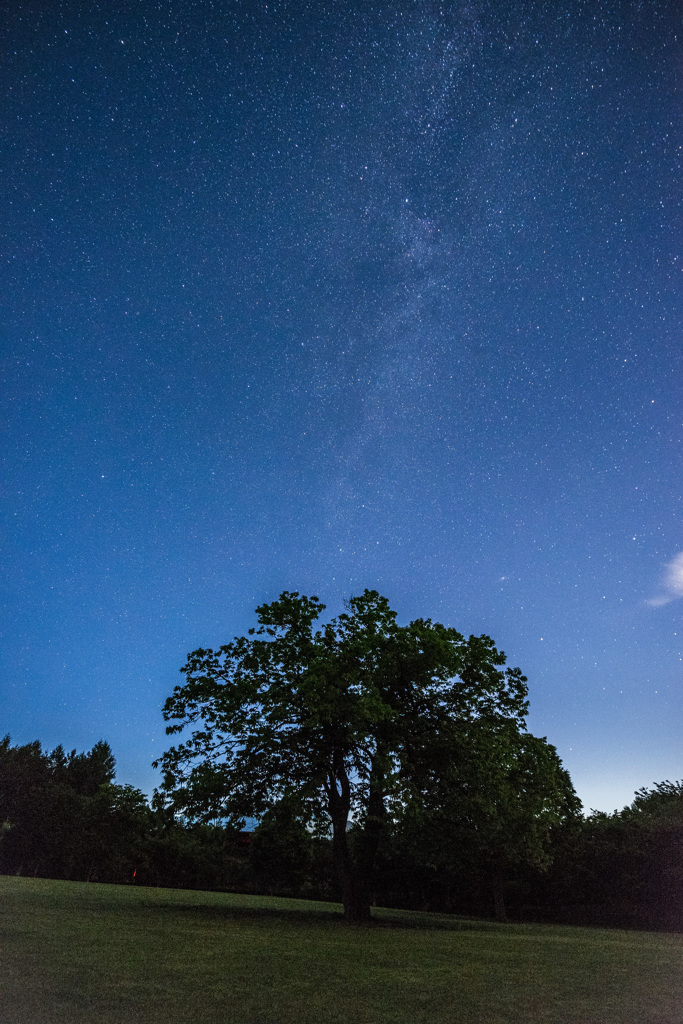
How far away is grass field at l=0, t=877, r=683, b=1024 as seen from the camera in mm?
7711

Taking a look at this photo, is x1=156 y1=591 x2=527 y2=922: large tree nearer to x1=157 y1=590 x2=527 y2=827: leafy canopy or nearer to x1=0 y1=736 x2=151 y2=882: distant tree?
x1=157 y1=590 x2=527 y2=827: leafy canopy

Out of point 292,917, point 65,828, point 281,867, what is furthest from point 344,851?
point 65,828

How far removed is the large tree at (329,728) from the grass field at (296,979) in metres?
6.07

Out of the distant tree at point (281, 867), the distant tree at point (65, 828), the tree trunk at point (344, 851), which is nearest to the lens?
the tree trunk at point (344, 851)

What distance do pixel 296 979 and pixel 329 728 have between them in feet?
43.6

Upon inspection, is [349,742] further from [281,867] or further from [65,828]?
[65,828]

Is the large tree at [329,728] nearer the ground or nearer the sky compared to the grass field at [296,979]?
nearer the sky

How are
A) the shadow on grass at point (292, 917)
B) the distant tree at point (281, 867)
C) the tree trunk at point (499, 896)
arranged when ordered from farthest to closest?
the distant tree at point (281, 867) < the tree trunk at point (499, 896) < the shadow on grass at point (292, 917)

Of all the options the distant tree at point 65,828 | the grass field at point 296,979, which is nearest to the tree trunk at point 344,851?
the grass field at point 296,979

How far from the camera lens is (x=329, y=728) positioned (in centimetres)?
2327

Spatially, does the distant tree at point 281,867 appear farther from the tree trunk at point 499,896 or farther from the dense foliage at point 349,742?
the dense foliage at point 349,742

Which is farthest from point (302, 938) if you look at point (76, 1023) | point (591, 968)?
point (76, 1023)

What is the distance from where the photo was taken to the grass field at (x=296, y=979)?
7.71 meters

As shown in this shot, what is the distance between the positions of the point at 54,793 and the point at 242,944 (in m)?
76.8
